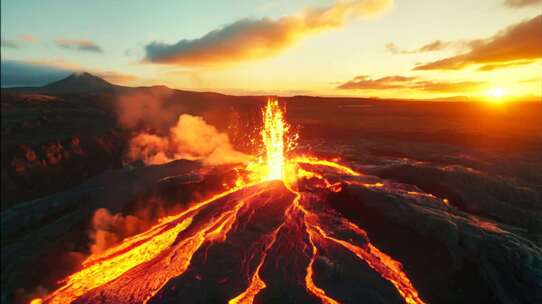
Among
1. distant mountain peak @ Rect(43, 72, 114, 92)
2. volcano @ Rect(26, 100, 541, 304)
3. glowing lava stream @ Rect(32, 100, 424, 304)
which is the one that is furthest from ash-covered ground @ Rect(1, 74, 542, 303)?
distant mountain peak @ Rect(43, 72, 114, 92)

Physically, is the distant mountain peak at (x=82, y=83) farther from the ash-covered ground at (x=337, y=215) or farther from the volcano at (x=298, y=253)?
the volcano at (x=298, y=253)

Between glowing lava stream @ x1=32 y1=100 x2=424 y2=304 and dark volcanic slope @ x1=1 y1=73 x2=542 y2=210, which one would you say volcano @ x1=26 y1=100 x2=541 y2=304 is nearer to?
glowing lava stream @ x1=32 y1=100 x2=424 y2=304

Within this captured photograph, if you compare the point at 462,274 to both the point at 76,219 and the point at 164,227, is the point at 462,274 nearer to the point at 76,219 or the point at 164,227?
the point at 164,227

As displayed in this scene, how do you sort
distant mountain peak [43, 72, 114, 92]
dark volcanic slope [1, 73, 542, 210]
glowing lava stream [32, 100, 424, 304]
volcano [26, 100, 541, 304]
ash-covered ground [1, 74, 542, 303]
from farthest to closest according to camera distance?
distant mountain peak [43, 72, 114, 92]
dark volcanic slope [1, 73, 542, 210]
ash-covered ground [1, 74, 542, 303]
glowing lava stream [32, 100, 424, 304]
volcano [26, 100, 541, 304]

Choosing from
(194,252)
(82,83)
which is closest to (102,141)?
(194,252)

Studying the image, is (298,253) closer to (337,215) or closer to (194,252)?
(194,252)

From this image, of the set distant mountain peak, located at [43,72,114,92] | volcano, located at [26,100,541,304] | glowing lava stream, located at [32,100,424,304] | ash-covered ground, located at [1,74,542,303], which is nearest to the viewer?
volcano, located at [26,100,541,304]
